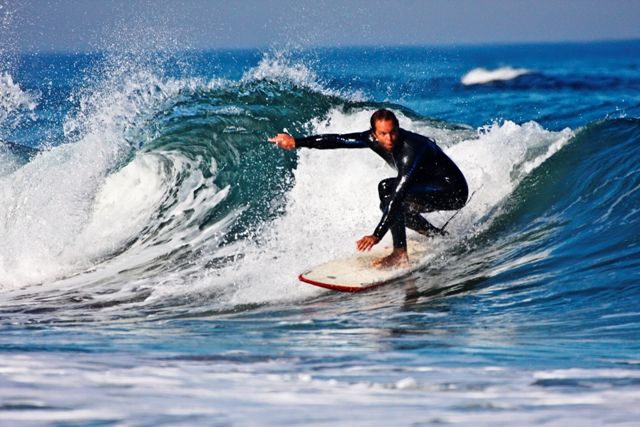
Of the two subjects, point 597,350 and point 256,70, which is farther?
point 256,70

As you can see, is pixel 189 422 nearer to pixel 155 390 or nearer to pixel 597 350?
pixel 155 390

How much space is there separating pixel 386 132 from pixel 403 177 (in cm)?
37

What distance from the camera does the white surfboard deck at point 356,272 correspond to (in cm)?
722

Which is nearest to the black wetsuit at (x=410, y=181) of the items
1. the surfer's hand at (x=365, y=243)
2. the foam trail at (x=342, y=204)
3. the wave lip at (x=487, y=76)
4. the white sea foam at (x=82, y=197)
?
the surfer's hand at (x=365, y=243)

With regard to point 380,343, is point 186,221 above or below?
above

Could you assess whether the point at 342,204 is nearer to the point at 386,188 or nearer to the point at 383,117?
the point at 386,188

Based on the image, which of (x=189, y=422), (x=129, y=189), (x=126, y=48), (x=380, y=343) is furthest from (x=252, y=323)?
(x=126, y=48)

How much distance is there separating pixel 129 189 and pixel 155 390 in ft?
24.4

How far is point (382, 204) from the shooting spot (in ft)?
24.3

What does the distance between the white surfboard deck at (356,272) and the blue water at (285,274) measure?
0.12 m

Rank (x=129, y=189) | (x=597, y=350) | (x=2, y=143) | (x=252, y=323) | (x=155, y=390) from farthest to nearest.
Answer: (x=2, y=143) → (x=129, y=189) → (x=252, y=323) → (x=597, y=350) → (x=155, y=390)

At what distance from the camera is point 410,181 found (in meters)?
7.20

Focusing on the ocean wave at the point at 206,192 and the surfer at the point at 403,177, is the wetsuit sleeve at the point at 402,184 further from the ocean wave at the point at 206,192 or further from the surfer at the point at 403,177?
the ocean wave at the point at 206,192

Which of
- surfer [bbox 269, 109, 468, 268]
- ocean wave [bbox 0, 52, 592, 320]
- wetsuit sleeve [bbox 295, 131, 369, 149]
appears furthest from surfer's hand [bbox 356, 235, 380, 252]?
wetsuit sleeve [bbox 295, 131, 369, 149]
